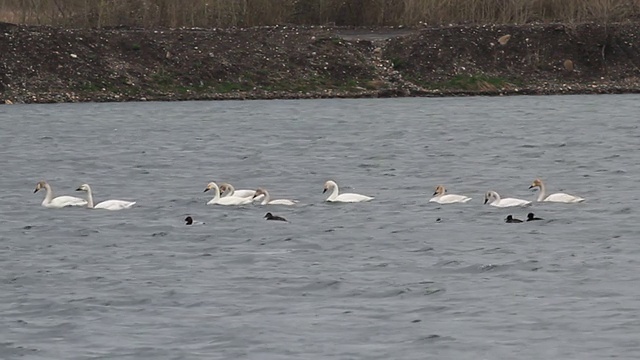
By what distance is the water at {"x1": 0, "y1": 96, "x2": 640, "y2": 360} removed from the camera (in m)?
16.2

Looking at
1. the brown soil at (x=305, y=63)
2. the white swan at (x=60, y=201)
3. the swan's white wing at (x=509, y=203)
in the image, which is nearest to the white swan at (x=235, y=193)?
the white swan at (x=60, y=201)

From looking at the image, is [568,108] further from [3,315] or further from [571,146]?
[3,315]

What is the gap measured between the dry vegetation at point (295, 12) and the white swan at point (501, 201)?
3395cm

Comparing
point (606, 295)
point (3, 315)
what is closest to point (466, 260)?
point (606, 295)

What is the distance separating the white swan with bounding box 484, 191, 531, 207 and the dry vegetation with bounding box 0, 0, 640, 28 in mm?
33953

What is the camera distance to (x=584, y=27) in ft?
191

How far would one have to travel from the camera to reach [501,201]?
26.2 m

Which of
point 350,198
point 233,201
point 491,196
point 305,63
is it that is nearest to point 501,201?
point 491,196

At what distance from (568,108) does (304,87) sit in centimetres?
951

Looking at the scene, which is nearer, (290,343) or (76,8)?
(290,343)

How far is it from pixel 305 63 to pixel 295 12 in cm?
761

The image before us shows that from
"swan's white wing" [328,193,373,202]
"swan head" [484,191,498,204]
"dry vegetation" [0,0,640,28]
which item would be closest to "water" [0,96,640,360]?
"swan head" [484,191,498,204]

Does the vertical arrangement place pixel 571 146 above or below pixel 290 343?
below

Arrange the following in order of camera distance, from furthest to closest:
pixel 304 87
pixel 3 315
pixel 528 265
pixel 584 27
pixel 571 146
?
pixel 584 27, pixel 304 87, pixel 571 146, pixel 528 265, pixel 3 315
